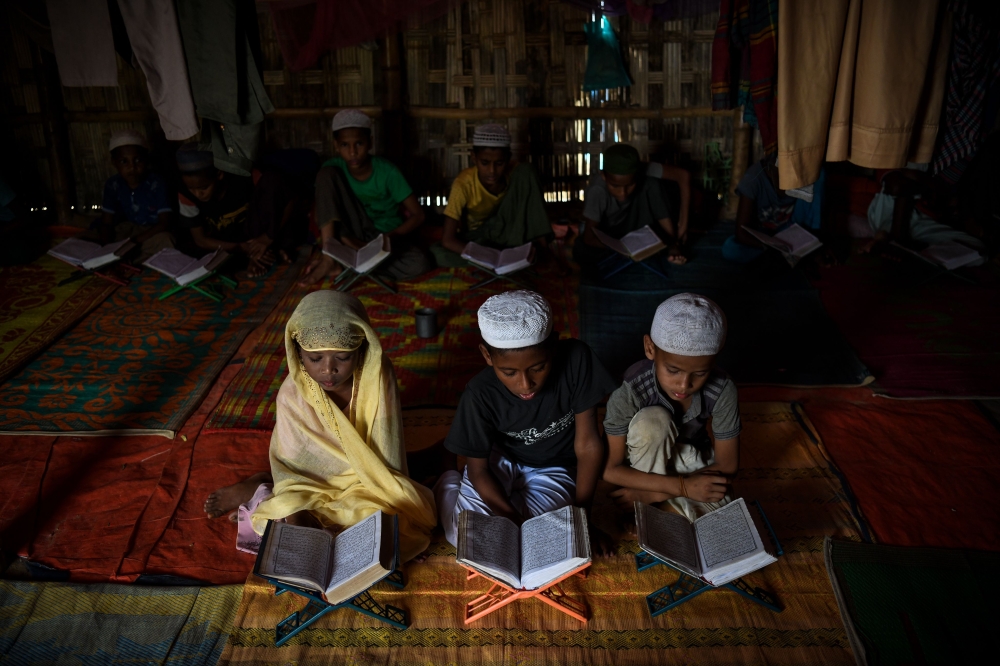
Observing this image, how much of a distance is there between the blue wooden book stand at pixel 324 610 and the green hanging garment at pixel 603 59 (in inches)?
181

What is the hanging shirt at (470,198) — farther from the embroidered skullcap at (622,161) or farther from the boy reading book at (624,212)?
the embroidered skullcap at (622,161)

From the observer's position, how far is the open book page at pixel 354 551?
2.06 m

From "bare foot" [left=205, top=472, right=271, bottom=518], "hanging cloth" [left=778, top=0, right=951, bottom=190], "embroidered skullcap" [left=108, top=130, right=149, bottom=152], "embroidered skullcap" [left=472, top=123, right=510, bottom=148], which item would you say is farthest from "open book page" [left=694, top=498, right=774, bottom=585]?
"embroidered skullcap" [left=108, top=130, right=149, bottom=152]

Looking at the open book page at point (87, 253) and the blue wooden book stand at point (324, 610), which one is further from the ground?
the open book page at point (87, 253)

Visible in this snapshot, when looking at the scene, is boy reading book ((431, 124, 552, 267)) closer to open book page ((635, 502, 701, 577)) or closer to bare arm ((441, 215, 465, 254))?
bare arm ((441, 215, 465, 254))

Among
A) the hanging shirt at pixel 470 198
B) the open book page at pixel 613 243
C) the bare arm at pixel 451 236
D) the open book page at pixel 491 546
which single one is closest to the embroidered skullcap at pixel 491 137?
the hanging shirt at pixel 470 198

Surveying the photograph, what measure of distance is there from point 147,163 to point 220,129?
2033 mm

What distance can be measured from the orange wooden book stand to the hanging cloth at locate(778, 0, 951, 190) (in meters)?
1.53

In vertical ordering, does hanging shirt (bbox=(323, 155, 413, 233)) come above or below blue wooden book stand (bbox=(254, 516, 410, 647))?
above

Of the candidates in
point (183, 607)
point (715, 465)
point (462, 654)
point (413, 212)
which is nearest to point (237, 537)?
point (183, 607)

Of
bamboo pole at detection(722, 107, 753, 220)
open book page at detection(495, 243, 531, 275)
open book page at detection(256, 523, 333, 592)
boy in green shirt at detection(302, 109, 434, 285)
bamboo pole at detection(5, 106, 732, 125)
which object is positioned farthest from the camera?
bamboo pole at detection(5, 106, 732, 125)

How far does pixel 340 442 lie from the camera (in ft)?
8.27

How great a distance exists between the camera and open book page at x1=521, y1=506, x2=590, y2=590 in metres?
2.08

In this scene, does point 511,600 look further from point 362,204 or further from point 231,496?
point 362,204
